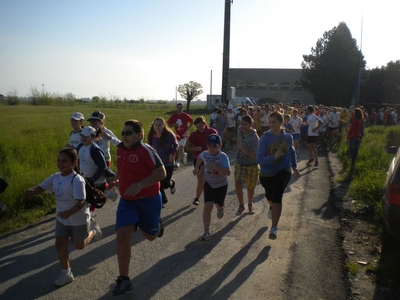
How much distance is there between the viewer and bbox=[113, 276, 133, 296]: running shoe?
408 cm

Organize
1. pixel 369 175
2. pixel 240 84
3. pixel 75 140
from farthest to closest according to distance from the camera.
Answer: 1. pixel 240 84
2. pixel 369 175
3. pixel 75 140

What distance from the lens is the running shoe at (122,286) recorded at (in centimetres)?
408

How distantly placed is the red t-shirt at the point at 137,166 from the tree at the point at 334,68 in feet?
168

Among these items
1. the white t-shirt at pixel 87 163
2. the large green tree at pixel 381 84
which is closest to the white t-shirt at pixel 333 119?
the white t-shirt at pixel 87 163

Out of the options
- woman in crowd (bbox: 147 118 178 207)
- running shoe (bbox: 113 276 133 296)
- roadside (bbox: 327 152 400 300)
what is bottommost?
roadside (bbox: 327 152 400 300)

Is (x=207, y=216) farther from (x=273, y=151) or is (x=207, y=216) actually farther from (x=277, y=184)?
(x=273, y=151)

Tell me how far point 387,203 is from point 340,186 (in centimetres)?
484

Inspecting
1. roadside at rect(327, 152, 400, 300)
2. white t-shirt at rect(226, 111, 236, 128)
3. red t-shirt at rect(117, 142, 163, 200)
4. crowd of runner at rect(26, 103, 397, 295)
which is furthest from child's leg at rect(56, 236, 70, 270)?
white t-shirt at rect(226, 111, 236, 128)

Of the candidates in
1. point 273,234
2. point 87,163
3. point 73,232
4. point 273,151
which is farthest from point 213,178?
point 73,232

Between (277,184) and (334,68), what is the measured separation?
5007cm

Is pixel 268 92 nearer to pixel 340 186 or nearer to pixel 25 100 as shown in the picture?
pixel 25 100

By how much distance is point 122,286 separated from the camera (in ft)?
13.5

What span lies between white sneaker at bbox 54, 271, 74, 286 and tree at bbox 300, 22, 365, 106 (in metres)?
51.5

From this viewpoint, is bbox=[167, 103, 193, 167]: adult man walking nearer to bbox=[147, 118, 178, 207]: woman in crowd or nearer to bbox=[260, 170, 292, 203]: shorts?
bbox=[147, 118, 178, 207]: woman in crowd
